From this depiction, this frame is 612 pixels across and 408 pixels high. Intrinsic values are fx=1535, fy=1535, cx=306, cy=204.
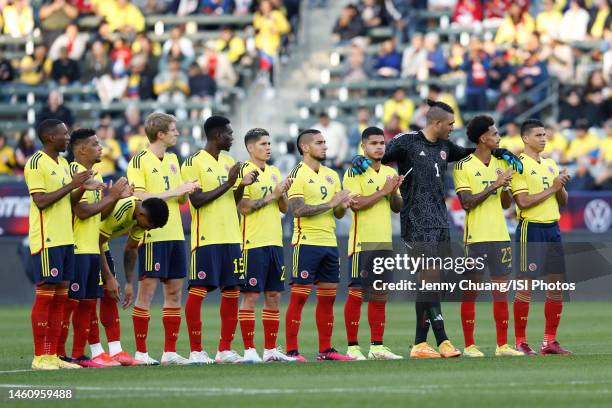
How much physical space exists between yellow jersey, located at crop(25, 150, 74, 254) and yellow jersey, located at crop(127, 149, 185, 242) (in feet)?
2.62

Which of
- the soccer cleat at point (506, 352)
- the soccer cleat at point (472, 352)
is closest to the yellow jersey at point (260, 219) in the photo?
the soccer cleat at point (472, 352)

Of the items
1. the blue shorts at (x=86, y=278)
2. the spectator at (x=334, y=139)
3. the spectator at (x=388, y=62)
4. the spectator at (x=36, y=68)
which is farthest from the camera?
the spectator at (x=36, y=68)

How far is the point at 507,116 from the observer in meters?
30.5

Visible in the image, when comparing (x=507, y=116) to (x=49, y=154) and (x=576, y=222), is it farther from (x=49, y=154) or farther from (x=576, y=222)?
(x=49, y=154)

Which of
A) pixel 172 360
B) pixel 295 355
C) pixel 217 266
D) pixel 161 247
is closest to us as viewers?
pixel 172 360

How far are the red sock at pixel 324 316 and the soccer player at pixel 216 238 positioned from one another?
3.05 feet

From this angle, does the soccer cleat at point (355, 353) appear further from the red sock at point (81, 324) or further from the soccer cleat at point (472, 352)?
the red sock at point (81, 324)

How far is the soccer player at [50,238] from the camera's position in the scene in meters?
15.0

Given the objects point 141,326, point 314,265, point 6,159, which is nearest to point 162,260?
point 141,326

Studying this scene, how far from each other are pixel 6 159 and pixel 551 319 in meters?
17.2

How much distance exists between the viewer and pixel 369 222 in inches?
648

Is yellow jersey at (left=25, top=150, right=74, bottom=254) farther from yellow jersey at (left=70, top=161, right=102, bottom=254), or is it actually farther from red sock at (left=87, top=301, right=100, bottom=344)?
red sock at (left=87, top=301, right=100, bottom=344)

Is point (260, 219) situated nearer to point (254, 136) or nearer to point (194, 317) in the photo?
point (254, 136)

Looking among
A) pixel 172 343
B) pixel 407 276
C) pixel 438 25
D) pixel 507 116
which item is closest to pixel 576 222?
pixel 507 116
